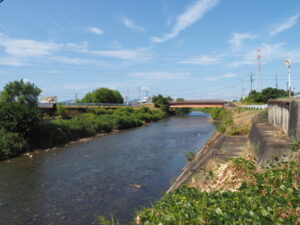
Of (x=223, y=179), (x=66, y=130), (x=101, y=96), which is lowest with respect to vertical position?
(x=66, y=130)

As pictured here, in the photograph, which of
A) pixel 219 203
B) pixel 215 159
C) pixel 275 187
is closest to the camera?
pixel 219 203

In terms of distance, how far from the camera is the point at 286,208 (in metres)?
4.43

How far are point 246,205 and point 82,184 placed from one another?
1003 centimetres

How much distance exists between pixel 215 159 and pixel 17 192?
31.5 ft

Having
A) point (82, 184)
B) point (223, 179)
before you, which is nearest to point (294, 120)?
point (223, 179)

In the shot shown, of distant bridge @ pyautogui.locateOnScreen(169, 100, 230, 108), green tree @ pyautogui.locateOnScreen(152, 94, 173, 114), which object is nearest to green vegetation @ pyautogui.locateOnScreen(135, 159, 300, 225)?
distant bridge @ pyautogui.locateOnScreen(169, 100, 230, 108)

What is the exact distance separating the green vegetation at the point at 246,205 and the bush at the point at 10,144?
687 inches

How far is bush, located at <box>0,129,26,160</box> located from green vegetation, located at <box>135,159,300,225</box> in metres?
17.5

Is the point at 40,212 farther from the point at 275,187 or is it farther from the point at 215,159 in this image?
the point at 275,187

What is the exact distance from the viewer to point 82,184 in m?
12.8

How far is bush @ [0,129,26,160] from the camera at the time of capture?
754 inches

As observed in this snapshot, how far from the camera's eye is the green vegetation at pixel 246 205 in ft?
13.7

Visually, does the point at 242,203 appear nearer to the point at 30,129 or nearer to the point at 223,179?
the point at 223,179

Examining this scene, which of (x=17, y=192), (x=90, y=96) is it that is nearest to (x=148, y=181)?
(x=17, y=192)
